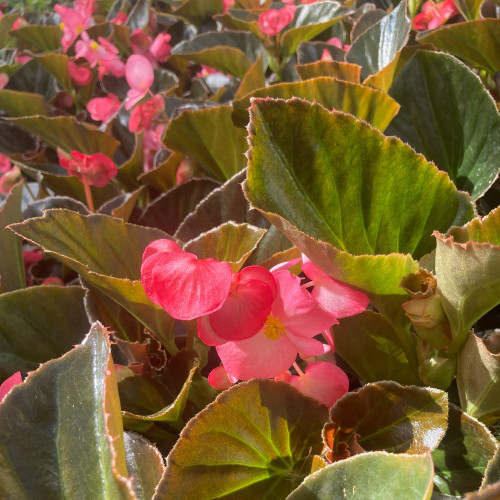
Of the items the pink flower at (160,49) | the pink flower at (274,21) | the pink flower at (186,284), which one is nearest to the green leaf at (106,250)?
the pink flower at (186,284)

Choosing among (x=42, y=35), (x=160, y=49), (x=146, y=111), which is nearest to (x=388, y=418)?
(x=146, y=111)

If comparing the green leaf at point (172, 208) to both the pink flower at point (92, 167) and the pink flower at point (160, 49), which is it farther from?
the pink flower at point (160, 49)

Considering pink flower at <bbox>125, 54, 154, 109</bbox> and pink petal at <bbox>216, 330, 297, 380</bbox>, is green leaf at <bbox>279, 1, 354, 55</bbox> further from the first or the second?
pink petal at <bbox>216, 330, 297, 380</bbox>

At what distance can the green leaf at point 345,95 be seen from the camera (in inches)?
21.8

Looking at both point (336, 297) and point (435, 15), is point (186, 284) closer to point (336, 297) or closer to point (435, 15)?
point (336, 297)

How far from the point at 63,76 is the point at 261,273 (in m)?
0.96

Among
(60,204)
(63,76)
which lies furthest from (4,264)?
(63,76)

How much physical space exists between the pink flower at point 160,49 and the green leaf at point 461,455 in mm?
998

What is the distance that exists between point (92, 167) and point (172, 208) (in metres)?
0.15

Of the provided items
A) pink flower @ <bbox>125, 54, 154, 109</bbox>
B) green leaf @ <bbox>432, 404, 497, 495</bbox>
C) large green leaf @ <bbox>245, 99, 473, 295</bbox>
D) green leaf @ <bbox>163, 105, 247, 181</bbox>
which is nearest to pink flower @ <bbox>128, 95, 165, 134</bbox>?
pink flower @ <bbox>125, 54, 154, 109</bbox>

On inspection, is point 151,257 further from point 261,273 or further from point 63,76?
point 63,76

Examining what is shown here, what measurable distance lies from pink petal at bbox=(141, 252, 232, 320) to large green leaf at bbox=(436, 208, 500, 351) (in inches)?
4.9

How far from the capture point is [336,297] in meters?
0.38

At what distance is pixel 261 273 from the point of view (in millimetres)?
380
